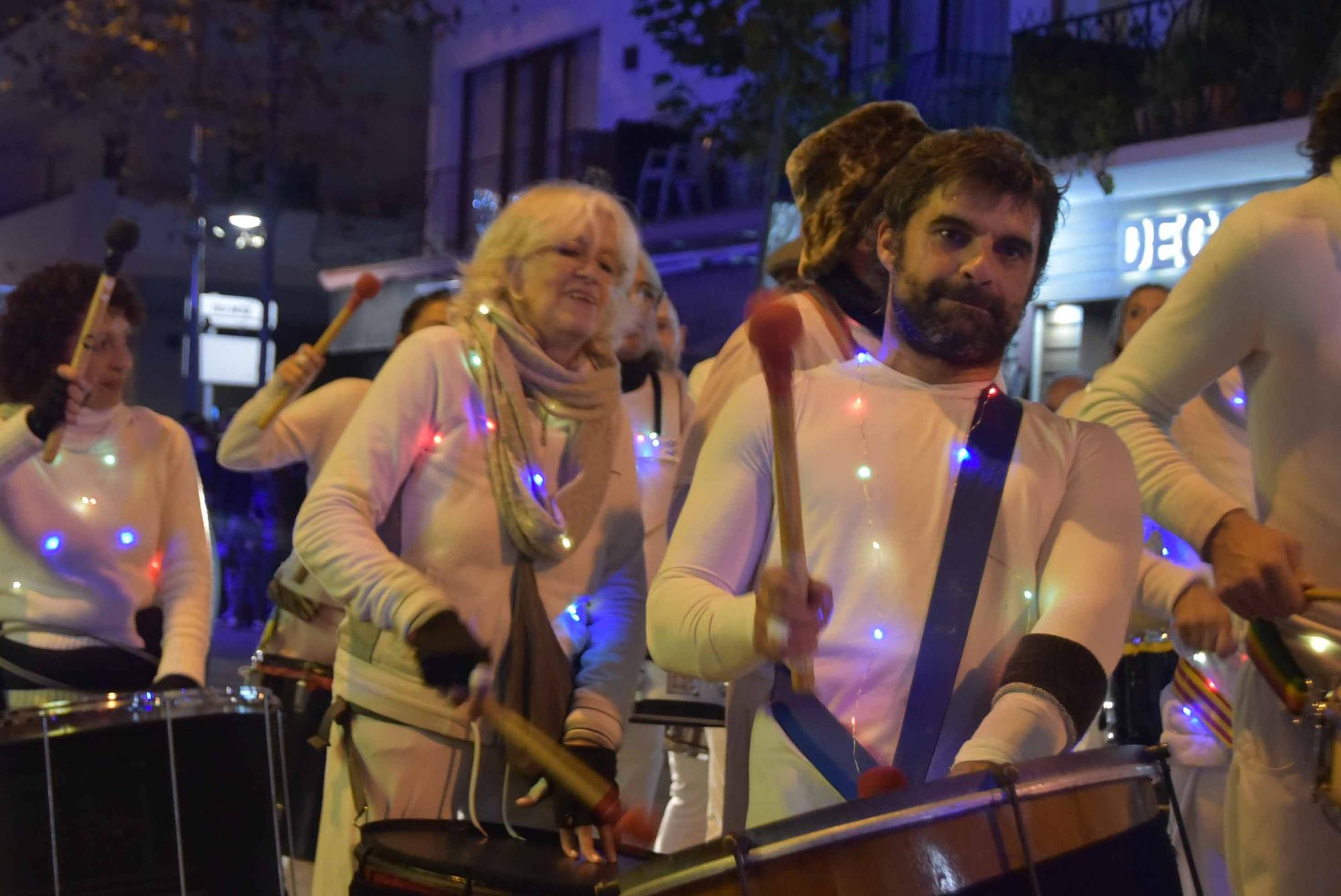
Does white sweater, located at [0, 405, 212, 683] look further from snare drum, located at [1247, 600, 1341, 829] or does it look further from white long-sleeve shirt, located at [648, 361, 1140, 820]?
snare drum, located at [1247, 600, 1341, 829]

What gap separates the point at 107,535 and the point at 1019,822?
10.3ft

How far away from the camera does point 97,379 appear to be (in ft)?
14.3

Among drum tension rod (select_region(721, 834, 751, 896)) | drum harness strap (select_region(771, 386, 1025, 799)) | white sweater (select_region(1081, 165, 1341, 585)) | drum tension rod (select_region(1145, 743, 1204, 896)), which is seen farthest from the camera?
white sweater (select_region(1081, 165, 1341, 585))

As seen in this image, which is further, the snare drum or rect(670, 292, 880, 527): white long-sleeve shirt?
rect(670, 292, 880, 527): white long-sleeve shirt

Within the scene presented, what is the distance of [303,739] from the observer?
186 inches

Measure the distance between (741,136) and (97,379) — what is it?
8514 millimetres

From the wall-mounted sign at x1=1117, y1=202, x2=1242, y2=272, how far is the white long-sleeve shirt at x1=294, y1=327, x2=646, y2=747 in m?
9.72

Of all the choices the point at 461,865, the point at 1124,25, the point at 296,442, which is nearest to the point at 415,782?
the point at 461,865

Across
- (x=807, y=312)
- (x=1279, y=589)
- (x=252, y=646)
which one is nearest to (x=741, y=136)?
(x=252, y=646)

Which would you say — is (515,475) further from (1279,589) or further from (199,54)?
(199,54)

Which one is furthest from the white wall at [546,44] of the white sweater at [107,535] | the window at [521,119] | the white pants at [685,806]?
the white sweater at [107,535]

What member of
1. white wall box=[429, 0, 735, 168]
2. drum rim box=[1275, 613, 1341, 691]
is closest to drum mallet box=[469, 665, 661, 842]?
drum rim box=[1275, 613, 1341, 691]

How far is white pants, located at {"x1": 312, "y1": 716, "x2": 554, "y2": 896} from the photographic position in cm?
318

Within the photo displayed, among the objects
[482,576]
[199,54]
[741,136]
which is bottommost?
[482,576]
